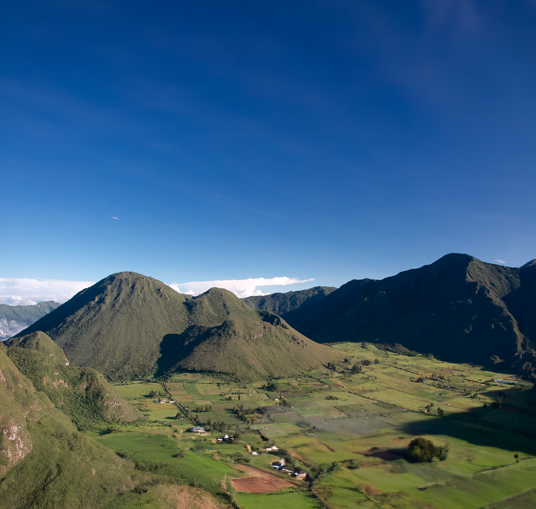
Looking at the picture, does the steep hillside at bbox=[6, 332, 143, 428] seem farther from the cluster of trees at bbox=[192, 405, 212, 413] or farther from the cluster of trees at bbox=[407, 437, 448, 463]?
the cluster of trees at bbox=[407, 437, 448, 463]

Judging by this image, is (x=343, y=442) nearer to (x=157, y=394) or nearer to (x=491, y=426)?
(x=491, y=426)

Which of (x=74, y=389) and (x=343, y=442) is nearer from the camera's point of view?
(x=343, y=442)

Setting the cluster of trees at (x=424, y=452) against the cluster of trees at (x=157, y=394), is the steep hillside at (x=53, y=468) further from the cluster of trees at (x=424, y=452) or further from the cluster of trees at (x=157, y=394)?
the cluster of trees at (x=157, y=394)

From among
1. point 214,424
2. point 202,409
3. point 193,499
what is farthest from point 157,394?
point 193,499

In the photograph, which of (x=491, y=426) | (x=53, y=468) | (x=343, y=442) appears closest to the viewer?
(x=53, y=468)

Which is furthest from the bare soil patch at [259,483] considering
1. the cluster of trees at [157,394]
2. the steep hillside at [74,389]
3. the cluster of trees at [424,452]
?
the cluster of trees at [157,394]

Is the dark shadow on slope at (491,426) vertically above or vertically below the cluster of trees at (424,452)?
below
